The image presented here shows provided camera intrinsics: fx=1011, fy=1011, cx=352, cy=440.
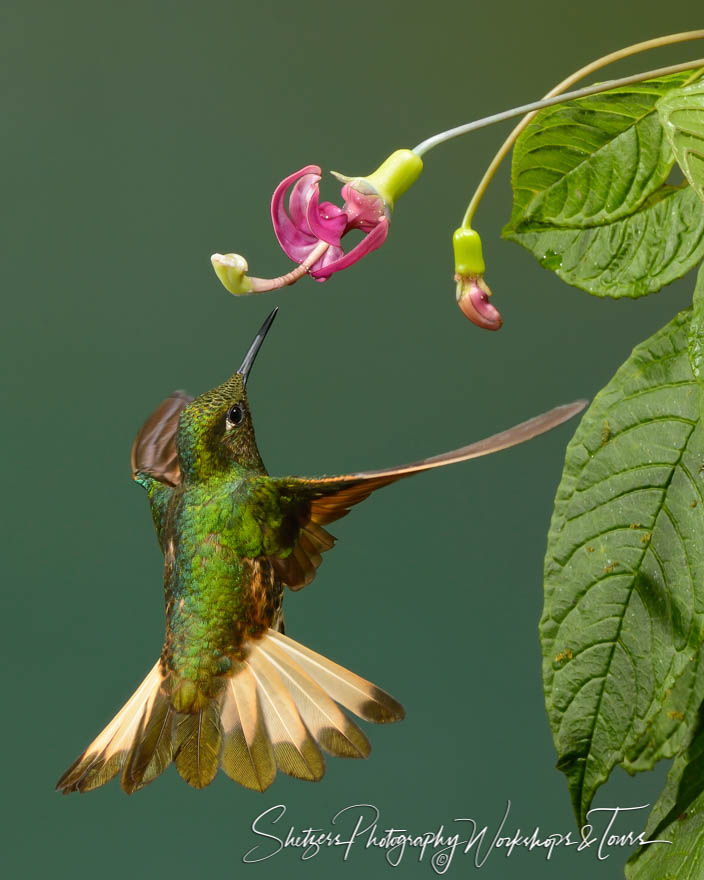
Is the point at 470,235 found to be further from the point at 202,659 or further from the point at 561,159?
the point at 202,659

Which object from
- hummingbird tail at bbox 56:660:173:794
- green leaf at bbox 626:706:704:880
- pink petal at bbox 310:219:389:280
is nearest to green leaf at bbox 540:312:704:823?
green leaf at bbox 626:706:704:880

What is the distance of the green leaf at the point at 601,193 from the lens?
475 millimetres

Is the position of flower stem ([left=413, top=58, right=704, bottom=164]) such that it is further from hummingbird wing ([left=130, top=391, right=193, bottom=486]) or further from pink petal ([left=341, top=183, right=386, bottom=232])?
hummingbird wing ([left=130, top=391, right=193, bottom=486])

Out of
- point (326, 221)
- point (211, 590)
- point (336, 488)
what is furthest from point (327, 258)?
point (211, 590)

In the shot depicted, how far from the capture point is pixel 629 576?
1.38 ft

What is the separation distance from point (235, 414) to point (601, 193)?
0.22 meters

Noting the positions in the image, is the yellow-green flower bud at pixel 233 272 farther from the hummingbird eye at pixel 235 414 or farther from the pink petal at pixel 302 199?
the hummingbird eye at pixel 235 414

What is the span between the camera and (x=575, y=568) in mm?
425

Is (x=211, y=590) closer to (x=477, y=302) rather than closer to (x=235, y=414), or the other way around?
(x=235, y=414)

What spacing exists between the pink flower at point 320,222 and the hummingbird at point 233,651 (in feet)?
0.48

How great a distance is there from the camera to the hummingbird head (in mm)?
544

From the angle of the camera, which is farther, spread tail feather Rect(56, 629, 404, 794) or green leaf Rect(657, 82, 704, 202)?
spread tail feather Rect(56, 629, 404, 794)

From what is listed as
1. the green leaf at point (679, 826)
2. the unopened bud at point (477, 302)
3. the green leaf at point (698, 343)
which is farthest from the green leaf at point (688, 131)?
the green leaf at point (679, 826)

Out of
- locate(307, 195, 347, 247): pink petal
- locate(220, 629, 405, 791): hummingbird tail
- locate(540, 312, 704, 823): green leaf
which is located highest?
locate(307, 195, 347, 247): pink petal
